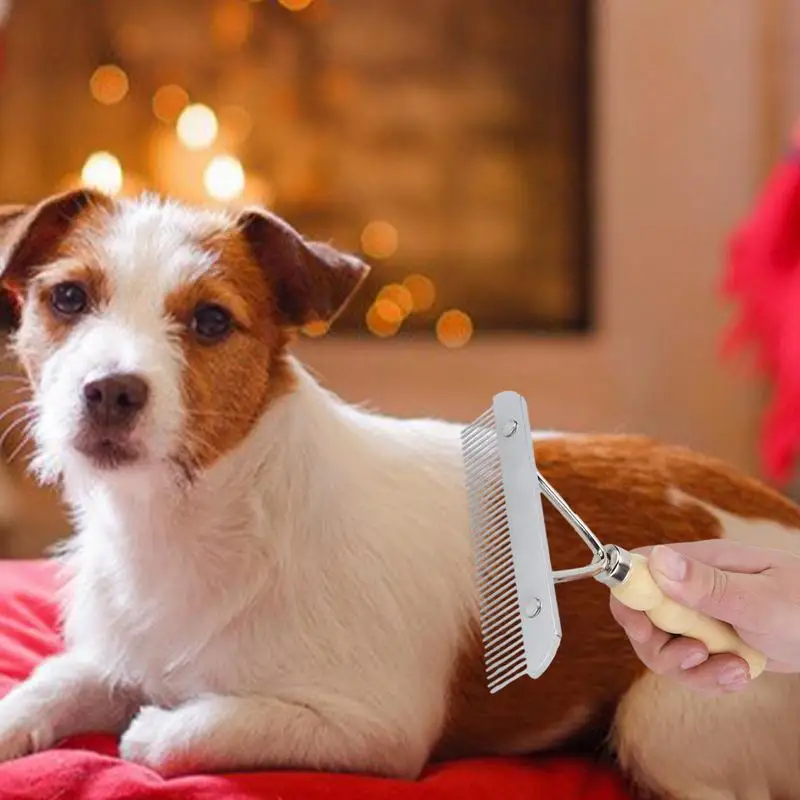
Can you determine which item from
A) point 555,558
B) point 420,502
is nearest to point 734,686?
point 555,558

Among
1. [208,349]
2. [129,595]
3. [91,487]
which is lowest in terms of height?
[129,595]

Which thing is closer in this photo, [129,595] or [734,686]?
[734,686]

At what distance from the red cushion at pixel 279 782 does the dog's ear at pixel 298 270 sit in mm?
517

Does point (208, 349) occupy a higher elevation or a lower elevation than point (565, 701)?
higher

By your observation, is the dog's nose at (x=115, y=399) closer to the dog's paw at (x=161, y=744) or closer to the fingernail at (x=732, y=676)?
the dog's paw at (x=161, y=744)

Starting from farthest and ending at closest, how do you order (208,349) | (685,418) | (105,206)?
(685,418), (105,206), (208,349)

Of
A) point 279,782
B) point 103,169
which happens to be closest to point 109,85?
point 103,169

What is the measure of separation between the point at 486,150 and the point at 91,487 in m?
3.11

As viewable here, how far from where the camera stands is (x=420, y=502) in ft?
4.75

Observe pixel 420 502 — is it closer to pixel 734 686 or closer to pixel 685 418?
pixel 734 686

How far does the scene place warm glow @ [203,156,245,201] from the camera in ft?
13.4

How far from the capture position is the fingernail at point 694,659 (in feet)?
3.43

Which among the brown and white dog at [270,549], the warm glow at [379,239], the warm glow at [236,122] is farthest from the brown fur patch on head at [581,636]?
the warm glow at [236,122]

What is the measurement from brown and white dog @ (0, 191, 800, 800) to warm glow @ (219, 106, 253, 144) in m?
2.77
